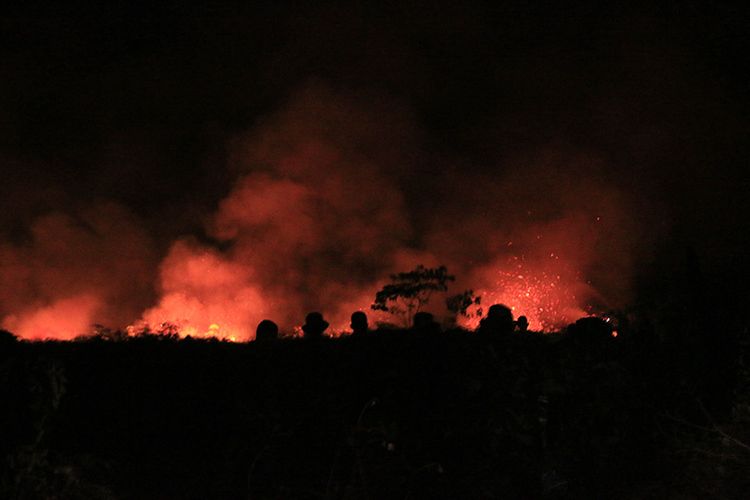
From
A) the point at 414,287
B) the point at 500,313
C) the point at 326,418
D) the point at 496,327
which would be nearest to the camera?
the point at 326,418

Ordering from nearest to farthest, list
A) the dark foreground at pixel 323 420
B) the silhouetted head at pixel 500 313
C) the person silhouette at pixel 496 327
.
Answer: the dark foreground at pixel 323 420 → the person silhouette at pixel 496 327 → the silhouetted head at pixel 500 313

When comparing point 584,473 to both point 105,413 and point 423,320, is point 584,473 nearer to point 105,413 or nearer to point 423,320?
point 423,320

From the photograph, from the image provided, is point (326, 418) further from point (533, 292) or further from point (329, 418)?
point (533, 292)

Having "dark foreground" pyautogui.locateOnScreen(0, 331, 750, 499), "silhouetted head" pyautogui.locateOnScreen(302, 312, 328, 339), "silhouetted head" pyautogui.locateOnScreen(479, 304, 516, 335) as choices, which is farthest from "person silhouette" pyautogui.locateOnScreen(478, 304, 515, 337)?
"silhouetted head" pyautogui.locateOnScreen(302, 312, 328, 339)

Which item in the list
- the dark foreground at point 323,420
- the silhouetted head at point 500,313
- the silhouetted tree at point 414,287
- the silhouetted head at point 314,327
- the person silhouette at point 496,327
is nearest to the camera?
the dark foreground at point 323,420

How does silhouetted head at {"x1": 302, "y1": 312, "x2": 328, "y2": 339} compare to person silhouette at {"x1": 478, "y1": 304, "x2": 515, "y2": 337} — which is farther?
silhouetted head at {"x1": 302, "y1": 312, "x2": 328, "y2": 339}

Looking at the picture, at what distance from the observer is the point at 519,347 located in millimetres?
7309

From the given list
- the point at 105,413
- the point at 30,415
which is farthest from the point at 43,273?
the point at 30,415

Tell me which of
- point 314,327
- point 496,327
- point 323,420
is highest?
point 314,327

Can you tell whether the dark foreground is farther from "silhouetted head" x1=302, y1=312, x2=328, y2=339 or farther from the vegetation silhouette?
"silhouetted head" x1=302, y1=312, x2=328, y2=339

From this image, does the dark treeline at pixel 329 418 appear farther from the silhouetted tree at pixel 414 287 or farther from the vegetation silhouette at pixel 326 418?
the silhouetted tree at pixel 414 287

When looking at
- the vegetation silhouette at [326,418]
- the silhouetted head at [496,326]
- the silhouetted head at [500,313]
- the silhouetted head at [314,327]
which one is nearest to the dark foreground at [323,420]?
the vegetation silhouette at [326,418]

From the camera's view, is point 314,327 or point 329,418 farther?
point 314,327

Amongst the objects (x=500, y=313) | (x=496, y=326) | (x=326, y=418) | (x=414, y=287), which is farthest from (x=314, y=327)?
(x=414, y=287)
